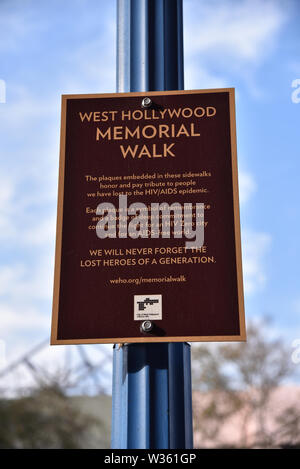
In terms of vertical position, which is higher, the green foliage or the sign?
the sign

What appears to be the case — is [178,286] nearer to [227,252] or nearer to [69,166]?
[227,252]

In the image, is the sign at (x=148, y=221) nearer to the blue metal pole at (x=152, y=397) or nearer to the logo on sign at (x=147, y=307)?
the logo on sign at (x=147, y=307)

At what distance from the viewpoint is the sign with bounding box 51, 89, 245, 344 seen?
3102 mm

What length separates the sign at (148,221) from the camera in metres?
3.10

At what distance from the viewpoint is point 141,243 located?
3.24 m

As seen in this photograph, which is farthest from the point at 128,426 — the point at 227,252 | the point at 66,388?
the point at 66,388

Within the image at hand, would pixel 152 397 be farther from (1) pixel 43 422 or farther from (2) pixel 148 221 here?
(1) pixel 43 422

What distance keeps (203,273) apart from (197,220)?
291 mm

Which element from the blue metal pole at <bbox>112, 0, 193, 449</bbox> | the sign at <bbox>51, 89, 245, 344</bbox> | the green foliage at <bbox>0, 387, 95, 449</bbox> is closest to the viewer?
the blue metal pole at <bbox>112, 0, 193, 449</bbox>

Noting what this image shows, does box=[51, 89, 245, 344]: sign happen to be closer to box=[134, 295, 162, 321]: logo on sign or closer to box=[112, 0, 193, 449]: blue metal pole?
box=[134, 295, 162, 321]: logo on sign

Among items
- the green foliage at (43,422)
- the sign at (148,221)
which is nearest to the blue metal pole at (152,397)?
the sign at (148,221)

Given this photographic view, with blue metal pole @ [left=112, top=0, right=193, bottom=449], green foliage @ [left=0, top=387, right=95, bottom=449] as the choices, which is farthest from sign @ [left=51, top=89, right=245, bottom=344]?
green foliage @ [left=0, top=387, right=95, bottom=449]

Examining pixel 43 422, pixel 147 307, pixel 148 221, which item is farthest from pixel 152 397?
pixel 43 422

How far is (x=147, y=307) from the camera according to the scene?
3113mm
